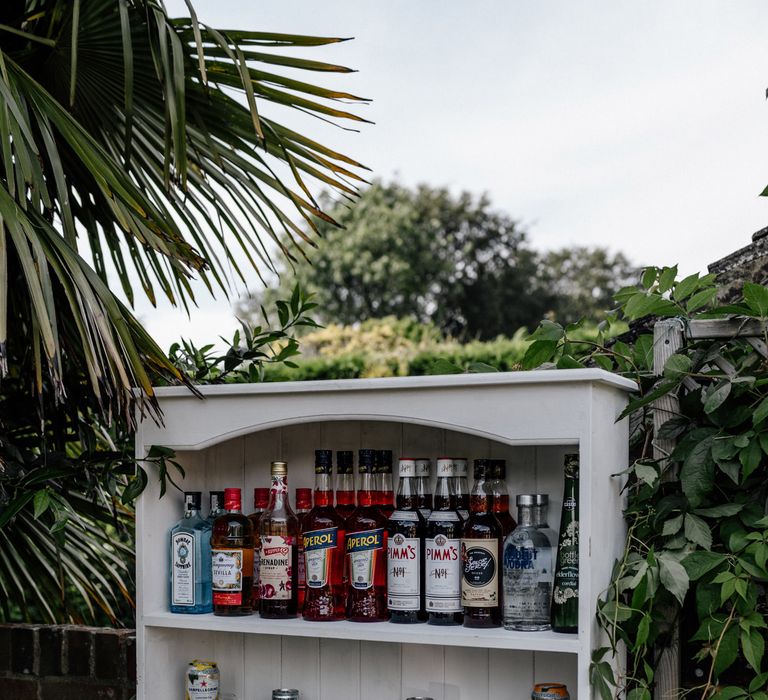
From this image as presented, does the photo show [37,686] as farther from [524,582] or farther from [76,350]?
[524,582]

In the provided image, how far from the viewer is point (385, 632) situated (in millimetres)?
1470

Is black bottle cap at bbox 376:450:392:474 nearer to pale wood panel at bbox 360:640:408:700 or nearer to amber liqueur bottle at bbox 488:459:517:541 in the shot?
amber liqueur bottle at bbox 488:459:517:541

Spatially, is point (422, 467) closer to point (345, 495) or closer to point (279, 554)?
point (345, 495)

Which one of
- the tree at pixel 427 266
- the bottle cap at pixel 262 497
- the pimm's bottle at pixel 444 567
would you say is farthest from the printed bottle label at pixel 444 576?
the tree at pixel 427 266

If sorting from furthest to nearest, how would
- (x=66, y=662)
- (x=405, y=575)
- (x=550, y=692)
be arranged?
(x=66, y=662) → (x=405, y=575) → (x=550, y=692)

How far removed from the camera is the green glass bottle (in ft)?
4.66

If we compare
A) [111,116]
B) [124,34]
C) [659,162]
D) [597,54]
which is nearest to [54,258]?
[124,34]

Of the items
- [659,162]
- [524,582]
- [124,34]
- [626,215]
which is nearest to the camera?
[524,582]

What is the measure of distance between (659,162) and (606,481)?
1469 cm

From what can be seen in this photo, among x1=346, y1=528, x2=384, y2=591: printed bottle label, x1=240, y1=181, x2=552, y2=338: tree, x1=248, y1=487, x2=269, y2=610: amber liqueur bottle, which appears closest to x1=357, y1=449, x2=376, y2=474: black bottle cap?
x1=346, y1=528, x2=384, y2=591: printed bottle label

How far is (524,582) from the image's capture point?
1459 millimetres

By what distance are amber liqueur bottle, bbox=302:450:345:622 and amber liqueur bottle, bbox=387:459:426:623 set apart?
0.35ft

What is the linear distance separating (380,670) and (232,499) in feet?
1.41

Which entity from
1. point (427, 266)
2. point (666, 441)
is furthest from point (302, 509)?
point (427, 266)
